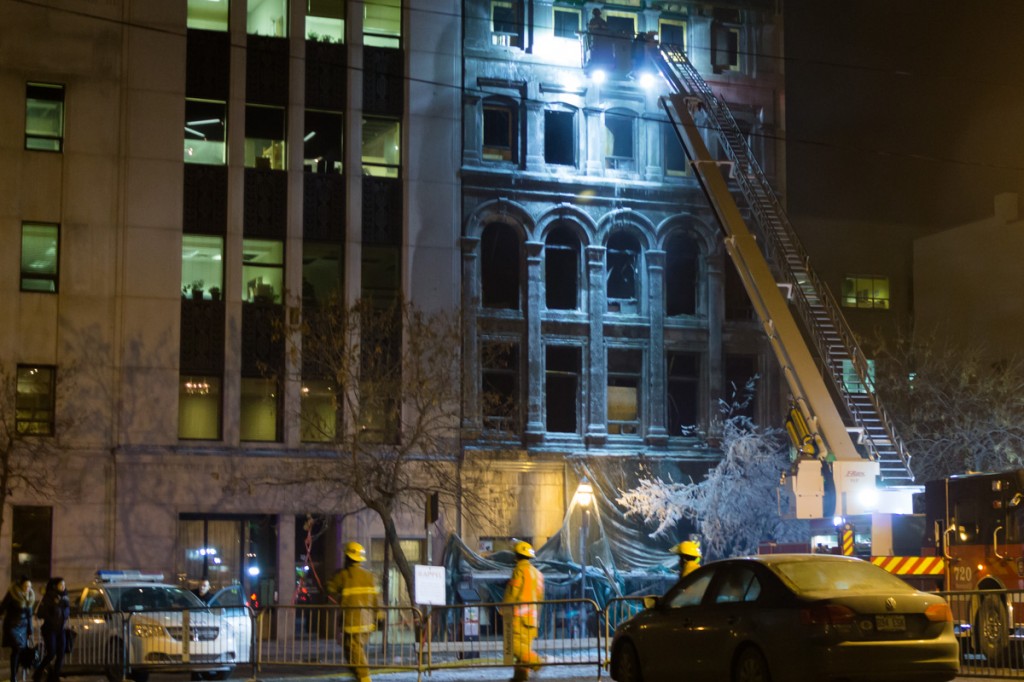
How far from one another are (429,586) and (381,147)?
1747cm

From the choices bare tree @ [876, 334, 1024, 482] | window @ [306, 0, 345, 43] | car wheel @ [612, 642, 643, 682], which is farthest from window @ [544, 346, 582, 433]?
car wheel @ [612, 642, 643, 682]

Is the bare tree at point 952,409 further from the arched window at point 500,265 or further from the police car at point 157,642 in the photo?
the police car at point 157,642

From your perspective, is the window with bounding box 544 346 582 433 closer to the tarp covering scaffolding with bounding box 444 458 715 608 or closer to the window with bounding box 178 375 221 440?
the tarp covering scaffolding with bounding box 444 458 715 608

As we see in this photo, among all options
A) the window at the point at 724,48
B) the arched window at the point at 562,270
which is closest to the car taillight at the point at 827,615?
the arched window at the point at 562,270

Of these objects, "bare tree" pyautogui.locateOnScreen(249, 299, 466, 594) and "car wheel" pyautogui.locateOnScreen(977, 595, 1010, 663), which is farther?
"bare tree" pyautogui.locateOnScreen(249, 299, 466, 594)

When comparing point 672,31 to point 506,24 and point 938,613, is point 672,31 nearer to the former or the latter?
point 506,24

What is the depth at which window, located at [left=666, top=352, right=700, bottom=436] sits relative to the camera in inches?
1535

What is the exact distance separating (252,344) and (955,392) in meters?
16.5

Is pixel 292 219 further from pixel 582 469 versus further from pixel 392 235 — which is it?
pixel 582 469

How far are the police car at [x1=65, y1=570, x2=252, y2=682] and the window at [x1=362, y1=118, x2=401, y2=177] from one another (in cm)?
1675

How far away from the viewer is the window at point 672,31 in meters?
39.7

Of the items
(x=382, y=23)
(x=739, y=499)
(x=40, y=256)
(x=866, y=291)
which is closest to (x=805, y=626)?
(x=739, y=499)

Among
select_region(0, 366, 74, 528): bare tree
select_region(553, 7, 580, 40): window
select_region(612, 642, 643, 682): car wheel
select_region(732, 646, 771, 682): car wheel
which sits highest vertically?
select_region(553, 7, 580, 40): window

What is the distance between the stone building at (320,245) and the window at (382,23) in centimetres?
7
